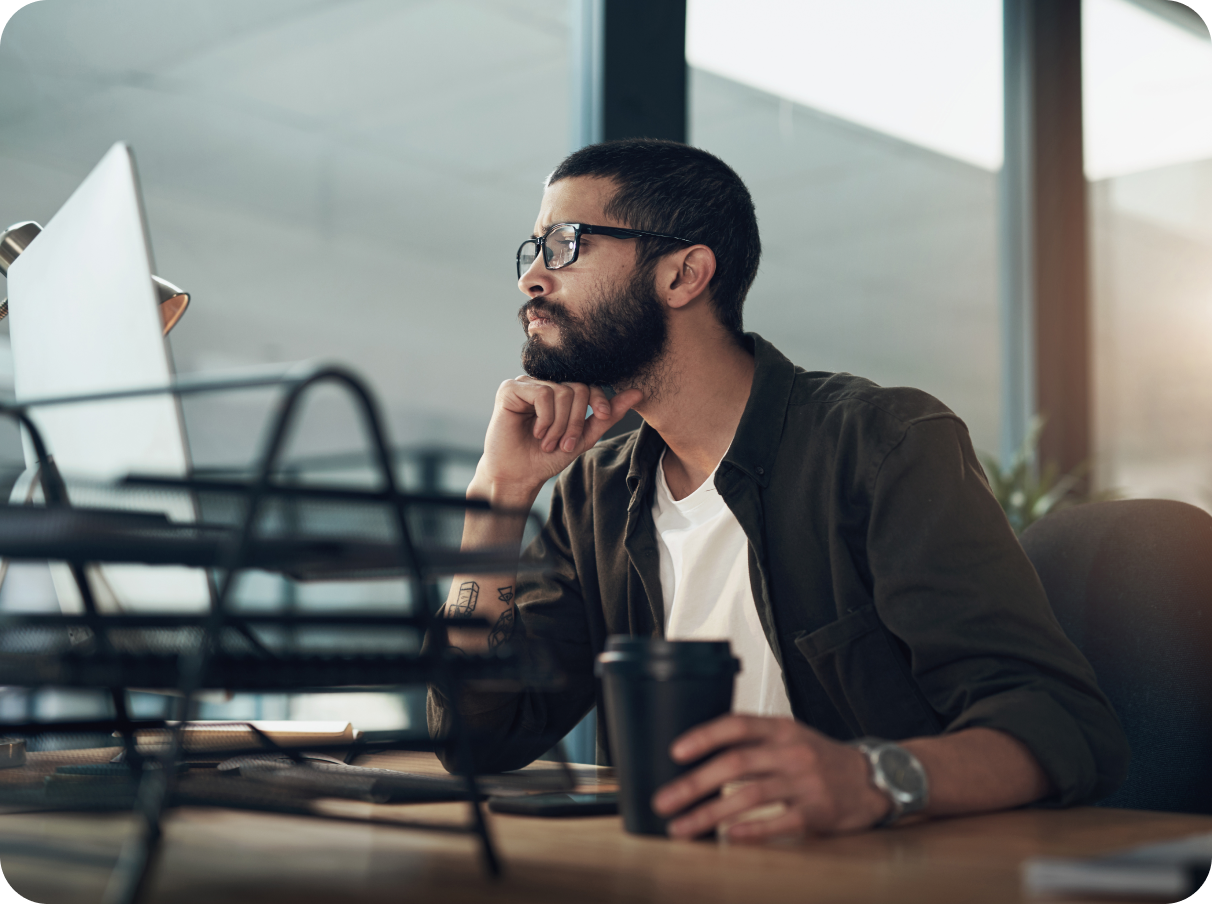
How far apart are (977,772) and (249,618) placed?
24.7 inches

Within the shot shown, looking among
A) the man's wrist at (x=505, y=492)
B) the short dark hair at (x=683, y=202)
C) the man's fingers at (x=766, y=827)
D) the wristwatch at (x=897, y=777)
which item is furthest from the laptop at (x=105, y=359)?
the short dark hair at (x=683, y=202)

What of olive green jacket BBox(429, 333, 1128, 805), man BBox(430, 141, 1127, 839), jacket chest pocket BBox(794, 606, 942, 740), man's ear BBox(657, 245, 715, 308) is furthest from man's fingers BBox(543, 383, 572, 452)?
jacket chest pocket BBox(794, 606, 942, 740)

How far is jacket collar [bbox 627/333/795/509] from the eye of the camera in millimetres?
1438

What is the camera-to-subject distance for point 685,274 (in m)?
1.75

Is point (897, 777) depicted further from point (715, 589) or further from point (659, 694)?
point (715, 589)

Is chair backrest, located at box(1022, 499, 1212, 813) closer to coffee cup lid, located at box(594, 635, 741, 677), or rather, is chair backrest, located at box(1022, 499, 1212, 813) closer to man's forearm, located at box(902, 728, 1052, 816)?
man's forearm, located at box(902, 728, 1052, 816)

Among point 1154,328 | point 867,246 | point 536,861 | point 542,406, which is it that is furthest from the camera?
point 1154,328

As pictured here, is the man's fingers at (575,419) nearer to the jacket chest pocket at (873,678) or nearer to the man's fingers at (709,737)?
the jacket chest pocket at (873,678)

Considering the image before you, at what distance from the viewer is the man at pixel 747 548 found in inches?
35.4

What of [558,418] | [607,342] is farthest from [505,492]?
[607,342]

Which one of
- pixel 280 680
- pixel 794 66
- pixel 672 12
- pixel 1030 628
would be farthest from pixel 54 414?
pixel 794 66

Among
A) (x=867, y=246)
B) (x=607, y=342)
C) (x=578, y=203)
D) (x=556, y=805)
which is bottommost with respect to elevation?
(x=556, y=805)

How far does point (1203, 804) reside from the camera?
4.27ft

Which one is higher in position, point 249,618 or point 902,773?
point 249,618
